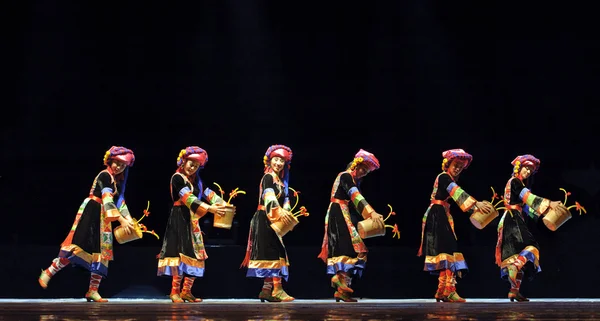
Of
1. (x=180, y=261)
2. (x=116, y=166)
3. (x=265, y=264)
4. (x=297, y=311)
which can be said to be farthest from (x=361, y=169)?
(x=116, y=166)

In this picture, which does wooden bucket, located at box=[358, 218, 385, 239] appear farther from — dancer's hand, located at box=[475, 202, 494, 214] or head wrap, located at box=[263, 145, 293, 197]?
dancer's hand, located at box=[475, 202, 494, 214]

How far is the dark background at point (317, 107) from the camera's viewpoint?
7609 millimetres

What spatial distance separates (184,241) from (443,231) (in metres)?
1.97

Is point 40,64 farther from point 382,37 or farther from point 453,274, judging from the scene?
point 453,274

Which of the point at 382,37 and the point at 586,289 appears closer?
the point at 586,289

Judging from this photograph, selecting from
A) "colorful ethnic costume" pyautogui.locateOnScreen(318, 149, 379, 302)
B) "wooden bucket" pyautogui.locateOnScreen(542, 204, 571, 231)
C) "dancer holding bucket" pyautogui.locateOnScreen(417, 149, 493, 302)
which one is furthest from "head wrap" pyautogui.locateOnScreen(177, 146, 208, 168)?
"wooden bucket" pyautogui.locateOnScreen(542, 204, 571, 231)

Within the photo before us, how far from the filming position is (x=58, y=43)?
7902 millimetres

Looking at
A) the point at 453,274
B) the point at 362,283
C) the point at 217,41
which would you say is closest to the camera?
the point at 453,274

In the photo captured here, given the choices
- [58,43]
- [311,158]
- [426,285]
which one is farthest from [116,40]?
[426,285]

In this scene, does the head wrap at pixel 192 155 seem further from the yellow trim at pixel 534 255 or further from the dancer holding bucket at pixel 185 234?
the yellow trim at pixel 534 255

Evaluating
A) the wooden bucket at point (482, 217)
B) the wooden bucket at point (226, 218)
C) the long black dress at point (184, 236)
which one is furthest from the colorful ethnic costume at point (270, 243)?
the wooden bucket at point (482, 217)

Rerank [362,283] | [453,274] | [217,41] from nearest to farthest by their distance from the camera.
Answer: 1. [453,274]
2. [362,283]
3. [217,41]

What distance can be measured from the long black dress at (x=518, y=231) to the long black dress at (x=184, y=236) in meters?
2.25

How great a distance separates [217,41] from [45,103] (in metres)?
1.65
